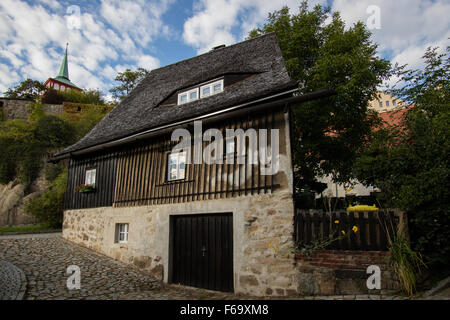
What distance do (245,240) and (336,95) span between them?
7861mm

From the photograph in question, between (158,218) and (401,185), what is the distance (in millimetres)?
6070

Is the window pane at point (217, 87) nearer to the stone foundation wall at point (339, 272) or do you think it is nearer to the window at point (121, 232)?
the window at point (121, 232)

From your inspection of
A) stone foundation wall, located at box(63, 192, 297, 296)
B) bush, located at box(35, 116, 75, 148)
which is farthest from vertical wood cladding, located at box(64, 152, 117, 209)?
bush, located at box(35, 116, 75, 148)

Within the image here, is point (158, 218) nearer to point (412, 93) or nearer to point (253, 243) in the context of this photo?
point (253, 243)

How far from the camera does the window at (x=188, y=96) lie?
359 inches

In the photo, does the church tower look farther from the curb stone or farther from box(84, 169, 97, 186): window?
the curb stone

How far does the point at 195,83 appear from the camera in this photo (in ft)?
30.0

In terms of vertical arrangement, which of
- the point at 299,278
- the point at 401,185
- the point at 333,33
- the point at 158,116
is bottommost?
the point at 299,278

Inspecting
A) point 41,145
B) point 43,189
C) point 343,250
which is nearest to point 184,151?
point 343,250

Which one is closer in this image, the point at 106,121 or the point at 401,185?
the point at 401,185

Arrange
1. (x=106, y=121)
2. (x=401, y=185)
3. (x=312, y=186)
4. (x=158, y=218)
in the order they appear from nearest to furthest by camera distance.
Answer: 1. (x=401, y=185)
2. (x=158, y=218)
3. (x=312, y=186)
4. (x=106, y=121)

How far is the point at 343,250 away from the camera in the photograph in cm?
505

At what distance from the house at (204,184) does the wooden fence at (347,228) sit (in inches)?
12.2

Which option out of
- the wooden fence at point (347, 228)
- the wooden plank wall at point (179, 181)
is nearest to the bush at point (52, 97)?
the wooden plank wall at point (179, 181)
